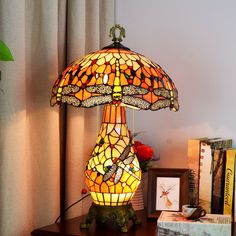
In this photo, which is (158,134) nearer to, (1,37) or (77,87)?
(77,87)

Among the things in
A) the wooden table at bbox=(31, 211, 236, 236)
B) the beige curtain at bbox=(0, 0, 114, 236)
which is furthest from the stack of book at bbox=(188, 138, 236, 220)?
the beige curtain at bbox=(0, 0, 114, 236)

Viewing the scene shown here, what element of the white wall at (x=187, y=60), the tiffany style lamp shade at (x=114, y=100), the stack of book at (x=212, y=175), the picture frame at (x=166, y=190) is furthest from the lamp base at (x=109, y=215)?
the white wall at (x=187, y=60)

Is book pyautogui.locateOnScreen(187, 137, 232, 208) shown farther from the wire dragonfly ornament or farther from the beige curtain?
the beige curtain

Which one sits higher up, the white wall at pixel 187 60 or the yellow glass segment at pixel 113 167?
the white wall at pixel 187 60

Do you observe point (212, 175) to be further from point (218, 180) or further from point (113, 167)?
point (113, 167)

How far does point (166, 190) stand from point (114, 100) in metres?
0.45

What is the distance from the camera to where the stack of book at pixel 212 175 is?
1.54 metres

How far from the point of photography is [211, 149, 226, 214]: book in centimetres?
156

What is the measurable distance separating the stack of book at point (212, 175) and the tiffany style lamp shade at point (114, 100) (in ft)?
0.78

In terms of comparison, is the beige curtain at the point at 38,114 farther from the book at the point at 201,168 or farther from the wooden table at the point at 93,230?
the book at the point at 201,168

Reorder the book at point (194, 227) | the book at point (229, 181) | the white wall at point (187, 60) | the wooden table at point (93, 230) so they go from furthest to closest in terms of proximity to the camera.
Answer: the white wall at point (187, 60)
the book at point (229, 181)
the wooden table at point (93, 230)
the book at point (194, 227)

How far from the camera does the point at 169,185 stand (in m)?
1.61

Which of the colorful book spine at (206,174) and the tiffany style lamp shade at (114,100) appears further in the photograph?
the colorful book spine at (206,174)

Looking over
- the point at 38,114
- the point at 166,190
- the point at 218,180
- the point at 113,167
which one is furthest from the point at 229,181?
the point at 38,114
